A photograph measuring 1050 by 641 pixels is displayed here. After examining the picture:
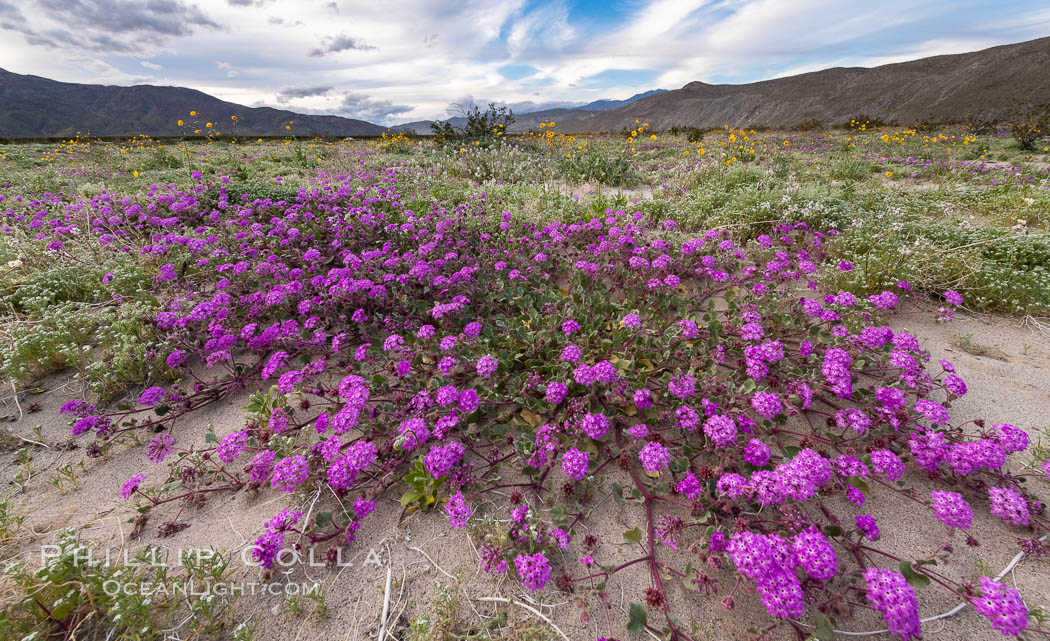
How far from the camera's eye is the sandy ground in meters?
1.97

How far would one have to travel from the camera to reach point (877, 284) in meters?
4.20

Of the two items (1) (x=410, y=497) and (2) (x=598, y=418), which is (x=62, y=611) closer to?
(1) (x=410, y=497)

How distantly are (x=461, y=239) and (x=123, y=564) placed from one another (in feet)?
12.7

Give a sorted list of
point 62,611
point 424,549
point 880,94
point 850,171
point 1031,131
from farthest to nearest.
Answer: point 880,94 → point 1031,131 → point 850,171 → point 424,549 → point 62,611

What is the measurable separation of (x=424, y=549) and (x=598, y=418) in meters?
1.24

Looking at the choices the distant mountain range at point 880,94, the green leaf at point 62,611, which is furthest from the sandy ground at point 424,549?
the distant mountain range at point 880,94

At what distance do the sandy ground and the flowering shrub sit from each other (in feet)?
0.31

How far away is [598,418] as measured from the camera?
2506mm

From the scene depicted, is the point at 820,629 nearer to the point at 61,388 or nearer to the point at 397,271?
the point at 397,271

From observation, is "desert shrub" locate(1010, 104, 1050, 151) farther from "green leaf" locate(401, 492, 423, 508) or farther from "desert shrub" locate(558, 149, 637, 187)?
"green leaf" locate(401, 492, 423, 508)

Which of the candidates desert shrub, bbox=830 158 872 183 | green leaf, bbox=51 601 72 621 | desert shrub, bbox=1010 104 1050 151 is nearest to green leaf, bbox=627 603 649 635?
green leaf, bbox=51 601 72 621

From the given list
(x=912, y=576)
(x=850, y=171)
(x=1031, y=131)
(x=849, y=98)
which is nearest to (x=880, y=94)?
(x=849, y=98)

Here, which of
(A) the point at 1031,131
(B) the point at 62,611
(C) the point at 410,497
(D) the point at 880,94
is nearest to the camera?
(B) the point at 62,611

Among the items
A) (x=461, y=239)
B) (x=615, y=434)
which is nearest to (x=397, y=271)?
(x=461, y=239)
